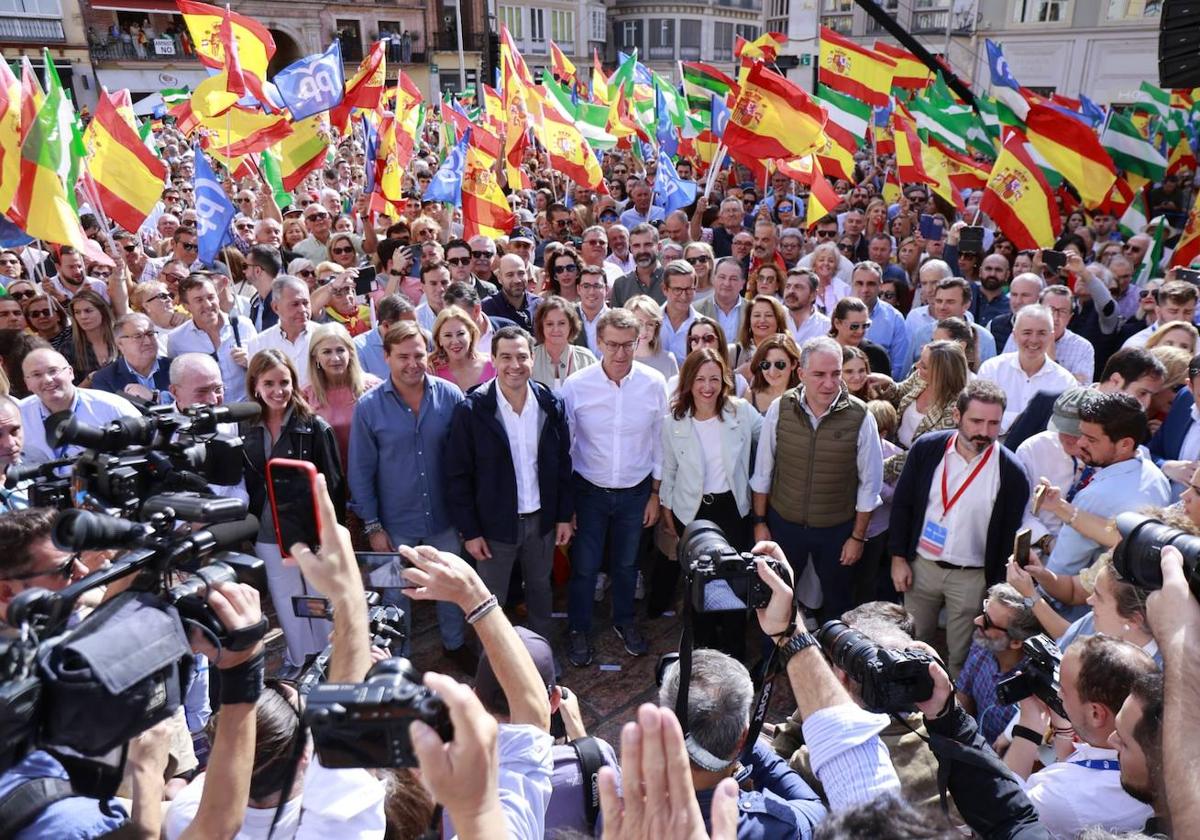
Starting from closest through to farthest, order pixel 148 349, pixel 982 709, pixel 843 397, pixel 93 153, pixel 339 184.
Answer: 1. pixel 982 709
2. pixel 843 397
3. pixel 148 349
4. pixel 93 153
5. pixel 339 184

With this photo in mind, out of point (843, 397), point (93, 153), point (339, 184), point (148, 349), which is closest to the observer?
point (843, 397)

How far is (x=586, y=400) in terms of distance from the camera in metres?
4.56

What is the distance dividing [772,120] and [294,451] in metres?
6.33

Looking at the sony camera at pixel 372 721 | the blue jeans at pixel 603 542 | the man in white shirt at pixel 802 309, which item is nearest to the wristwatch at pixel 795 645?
the sony camera at pixel 372 721

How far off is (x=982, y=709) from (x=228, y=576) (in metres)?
2.98

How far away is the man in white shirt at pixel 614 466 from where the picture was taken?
4.54 metres

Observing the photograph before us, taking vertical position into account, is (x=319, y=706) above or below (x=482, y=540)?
above

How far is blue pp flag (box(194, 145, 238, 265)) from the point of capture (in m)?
6.95

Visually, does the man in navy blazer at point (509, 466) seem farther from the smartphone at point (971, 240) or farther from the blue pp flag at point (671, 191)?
the blue pp flag at point (671, 191)

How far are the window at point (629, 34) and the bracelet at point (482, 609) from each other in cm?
5923

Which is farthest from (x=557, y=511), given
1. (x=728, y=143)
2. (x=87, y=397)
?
(x=728, y=143)

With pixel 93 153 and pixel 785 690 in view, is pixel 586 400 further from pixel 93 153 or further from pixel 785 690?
pixel 93 153

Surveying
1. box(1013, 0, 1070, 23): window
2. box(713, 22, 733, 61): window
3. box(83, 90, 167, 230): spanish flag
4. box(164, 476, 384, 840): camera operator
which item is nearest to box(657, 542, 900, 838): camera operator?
box(164, 476, 384, 840): camera operator

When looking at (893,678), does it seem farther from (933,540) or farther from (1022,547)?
(933,540)
